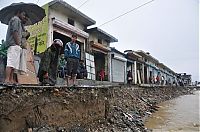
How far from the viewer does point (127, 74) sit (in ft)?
68.1

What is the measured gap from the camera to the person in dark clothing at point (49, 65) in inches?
225

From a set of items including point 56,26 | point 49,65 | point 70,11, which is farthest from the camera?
point 70,11

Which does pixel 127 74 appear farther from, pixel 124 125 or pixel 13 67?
pixel 13 67

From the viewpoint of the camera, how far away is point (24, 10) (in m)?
5.68

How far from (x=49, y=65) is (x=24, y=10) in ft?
4.67

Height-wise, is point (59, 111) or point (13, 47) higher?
point (13, 47)

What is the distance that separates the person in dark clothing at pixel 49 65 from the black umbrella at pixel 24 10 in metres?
0.88

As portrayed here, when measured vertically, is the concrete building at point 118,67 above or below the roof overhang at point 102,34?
below

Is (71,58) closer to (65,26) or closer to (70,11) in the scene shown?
(65,26)

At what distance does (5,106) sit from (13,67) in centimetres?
76

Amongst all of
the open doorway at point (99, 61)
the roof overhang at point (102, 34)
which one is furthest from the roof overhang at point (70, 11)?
the open doorway at point (99, 61)

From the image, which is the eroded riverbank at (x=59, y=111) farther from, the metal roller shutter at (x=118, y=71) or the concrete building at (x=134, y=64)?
the concrete building at (x=134, y=64)

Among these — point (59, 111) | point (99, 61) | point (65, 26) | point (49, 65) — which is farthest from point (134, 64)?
point (59, 111)

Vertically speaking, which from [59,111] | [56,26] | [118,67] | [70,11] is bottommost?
[59,111]
